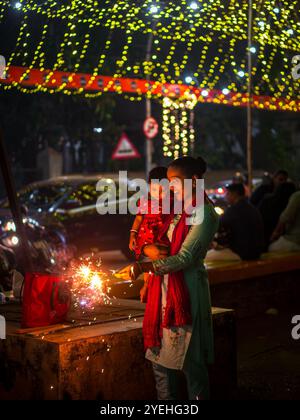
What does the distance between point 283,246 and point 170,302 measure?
610 cm

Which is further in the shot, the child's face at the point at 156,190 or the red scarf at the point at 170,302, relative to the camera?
the child's face at the point at 156,190

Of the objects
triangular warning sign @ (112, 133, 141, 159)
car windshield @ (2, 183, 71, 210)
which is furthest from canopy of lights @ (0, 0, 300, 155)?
triangular warning sign @ (112, 133, 141, 159)

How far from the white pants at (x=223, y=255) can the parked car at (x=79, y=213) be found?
18.6 ft

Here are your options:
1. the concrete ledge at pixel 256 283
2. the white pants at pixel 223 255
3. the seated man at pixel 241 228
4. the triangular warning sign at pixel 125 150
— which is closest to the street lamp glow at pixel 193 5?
the seated man at pixel 241 228

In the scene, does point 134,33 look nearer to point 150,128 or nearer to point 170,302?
point 170,302

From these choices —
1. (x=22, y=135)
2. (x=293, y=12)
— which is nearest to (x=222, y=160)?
(x=22, y=135)

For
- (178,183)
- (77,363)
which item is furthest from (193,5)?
(77,363)

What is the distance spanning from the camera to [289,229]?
36.6 ft

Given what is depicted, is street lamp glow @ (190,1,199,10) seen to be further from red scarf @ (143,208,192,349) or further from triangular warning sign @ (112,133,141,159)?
triangular warning sign @ (112,133,141,159)

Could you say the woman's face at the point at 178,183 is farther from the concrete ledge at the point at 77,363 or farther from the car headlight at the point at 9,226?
the car headlight at the point at 9,226

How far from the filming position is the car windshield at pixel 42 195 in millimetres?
15945

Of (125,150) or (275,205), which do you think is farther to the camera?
(125,150)

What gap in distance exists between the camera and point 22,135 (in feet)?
91.8
